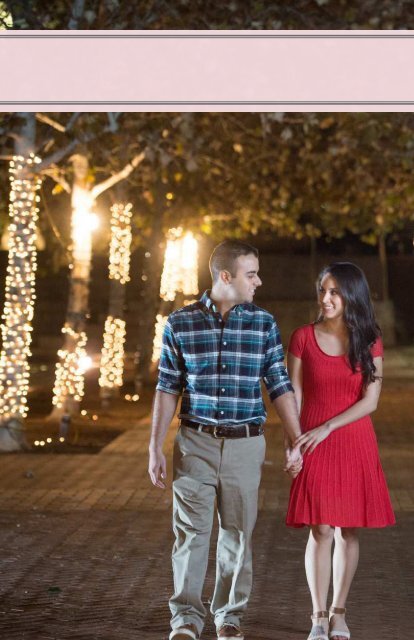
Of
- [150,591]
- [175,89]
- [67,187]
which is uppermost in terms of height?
[67,187]

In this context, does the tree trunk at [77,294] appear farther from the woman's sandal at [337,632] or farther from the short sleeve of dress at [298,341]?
the woman's sandal at [337,632]

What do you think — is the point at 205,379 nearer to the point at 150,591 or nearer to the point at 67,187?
the point at 150,591

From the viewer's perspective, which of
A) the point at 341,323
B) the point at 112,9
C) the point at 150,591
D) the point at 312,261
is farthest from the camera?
the point at 312,261

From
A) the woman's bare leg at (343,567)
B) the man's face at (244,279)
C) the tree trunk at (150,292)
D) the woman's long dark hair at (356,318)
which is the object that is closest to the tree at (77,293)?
the tree trunk at (150,292)

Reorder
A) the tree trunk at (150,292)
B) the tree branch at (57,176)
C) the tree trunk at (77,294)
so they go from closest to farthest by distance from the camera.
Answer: the tree trunk at (77,294)
the tree branch at (57,176)
the tree trunk at (150,292)

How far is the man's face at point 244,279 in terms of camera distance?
22.4 feet

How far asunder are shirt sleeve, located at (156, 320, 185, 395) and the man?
0.04 m

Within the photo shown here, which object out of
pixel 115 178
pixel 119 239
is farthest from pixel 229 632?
pixel 119 239

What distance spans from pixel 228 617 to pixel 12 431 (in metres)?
9.98

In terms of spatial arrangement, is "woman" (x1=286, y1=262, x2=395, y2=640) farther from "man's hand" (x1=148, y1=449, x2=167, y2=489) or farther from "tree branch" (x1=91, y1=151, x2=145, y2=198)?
"tree branch" (x1=91, y1=151, x2=145, y2=198)

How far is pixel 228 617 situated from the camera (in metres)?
6.87

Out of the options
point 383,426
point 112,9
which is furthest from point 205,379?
point 383,426

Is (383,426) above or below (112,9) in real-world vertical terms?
below

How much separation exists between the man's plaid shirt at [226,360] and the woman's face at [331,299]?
0.34m
